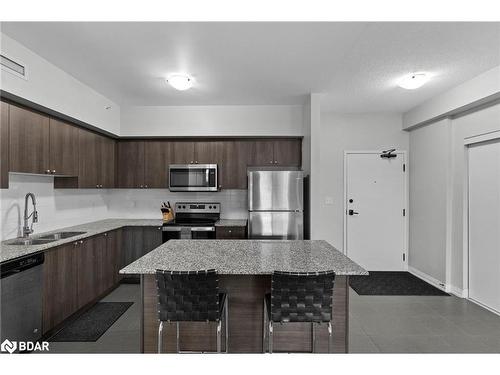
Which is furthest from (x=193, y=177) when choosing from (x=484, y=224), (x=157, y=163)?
(x=484, y=224)

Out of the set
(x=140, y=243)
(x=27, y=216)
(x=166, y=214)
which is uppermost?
(x=27, y=216)

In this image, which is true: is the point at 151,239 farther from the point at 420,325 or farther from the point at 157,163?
the point at 420,325

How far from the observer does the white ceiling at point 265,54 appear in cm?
229

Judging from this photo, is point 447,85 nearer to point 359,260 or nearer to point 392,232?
point 392,232

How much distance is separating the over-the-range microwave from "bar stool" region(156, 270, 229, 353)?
107 inches

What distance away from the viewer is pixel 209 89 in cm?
372

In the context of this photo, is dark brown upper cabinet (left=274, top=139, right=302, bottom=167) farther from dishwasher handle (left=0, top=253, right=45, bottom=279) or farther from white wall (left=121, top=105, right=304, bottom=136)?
dishwasher handle (left=0, top=253, right=45, bottom=279)

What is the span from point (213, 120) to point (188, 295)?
3.18 meters

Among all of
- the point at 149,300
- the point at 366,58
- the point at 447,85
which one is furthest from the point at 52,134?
the point at 447,85

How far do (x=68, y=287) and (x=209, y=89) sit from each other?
8.70ft

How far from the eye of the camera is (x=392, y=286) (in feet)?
13.6

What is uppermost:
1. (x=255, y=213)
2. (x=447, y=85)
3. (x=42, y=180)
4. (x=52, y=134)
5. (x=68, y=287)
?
(x=447, y=85)

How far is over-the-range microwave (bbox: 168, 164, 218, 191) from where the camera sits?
4.43 metres
